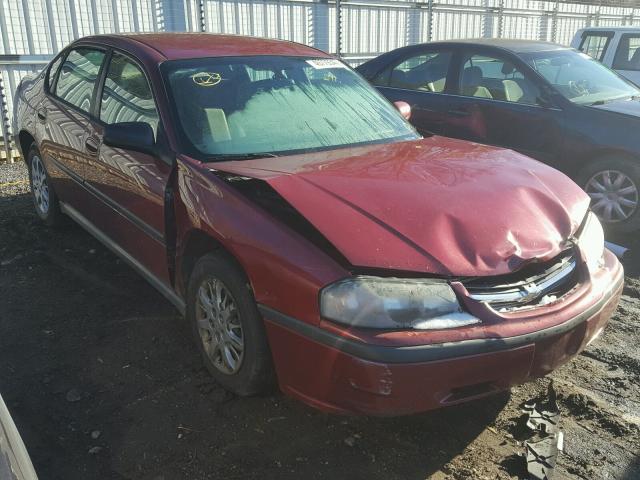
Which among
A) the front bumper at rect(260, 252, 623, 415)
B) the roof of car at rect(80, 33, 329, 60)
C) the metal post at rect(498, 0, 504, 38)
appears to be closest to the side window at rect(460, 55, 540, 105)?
the roof of car at rect(80, 33, 329, 60)

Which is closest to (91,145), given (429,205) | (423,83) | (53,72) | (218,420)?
(53,72)

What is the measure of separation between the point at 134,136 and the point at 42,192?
243cm

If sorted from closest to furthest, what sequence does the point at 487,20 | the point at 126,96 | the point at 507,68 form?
the point at 126,96, the point at 507,68, the point at 487,20

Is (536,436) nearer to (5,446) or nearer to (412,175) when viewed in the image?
(412,175)

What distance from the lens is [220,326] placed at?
2869 millimetres

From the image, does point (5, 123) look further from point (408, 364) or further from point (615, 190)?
point (408, 364)

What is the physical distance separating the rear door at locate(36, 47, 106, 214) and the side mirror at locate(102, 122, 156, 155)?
0.82m

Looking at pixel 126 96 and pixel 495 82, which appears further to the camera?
pixel 495 82

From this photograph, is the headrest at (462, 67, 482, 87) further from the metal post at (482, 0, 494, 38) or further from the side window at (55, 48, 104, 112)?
the metal post at (482, 0, 494, 38)

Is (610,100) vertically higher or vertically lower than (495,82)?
lower

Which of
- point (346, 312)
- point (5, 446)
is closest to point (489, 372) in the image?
point (346, 312)

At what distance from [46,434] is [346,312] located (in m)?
1.51

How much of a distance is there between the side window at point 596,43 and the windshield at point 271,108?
676cm

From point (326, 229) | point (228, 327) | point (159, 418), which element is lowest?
point (159, 418)
